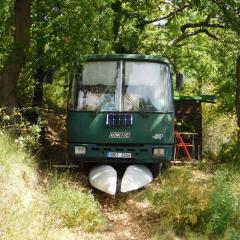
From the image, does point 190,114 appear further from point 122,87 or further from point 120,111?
point 120,111

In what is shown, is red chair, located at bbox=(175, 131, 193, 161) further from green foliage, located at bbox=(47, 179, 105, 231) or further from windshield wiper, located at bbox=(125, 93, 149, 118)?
green foliage, located at bbox=(47, 179, 105, 231)

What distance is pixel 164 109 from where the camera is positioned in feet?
35.0

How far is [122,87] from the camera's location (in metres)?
10.7

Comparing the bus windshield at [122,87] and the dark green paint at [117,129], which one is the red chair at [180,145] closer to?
the bus windshield at [122,87]

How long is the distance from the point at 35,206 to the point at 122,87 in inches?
170

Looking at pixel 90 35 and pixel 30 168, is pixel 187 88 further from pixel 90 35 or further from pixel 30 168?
pixel 30 168

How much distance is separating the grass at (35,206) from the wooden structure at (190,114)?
6.72 m

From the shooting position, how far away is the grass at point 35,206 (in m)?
6.02

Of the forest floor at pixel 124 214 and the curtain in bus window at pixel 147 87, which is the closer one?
the forest floor at pixel 124 214

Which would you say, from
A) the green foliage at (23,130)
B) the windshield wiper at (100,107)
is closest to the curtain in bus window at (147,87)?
the windshield wiper at (100,107)

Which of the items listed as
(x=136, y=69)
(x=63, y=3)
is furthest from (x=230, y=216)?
(x=63, y=3)

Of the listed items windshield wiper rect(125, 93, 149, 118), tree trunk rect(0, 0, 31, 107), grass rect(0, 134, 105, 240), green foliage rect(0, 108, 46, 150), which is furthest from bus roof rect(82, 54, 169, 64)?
grass rect(0, 134, 105, 240)

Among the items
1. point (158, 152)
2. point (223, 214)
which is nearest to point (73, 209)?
point (223, 214)

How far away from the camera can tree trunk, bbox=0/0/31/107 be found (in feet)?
37.1
